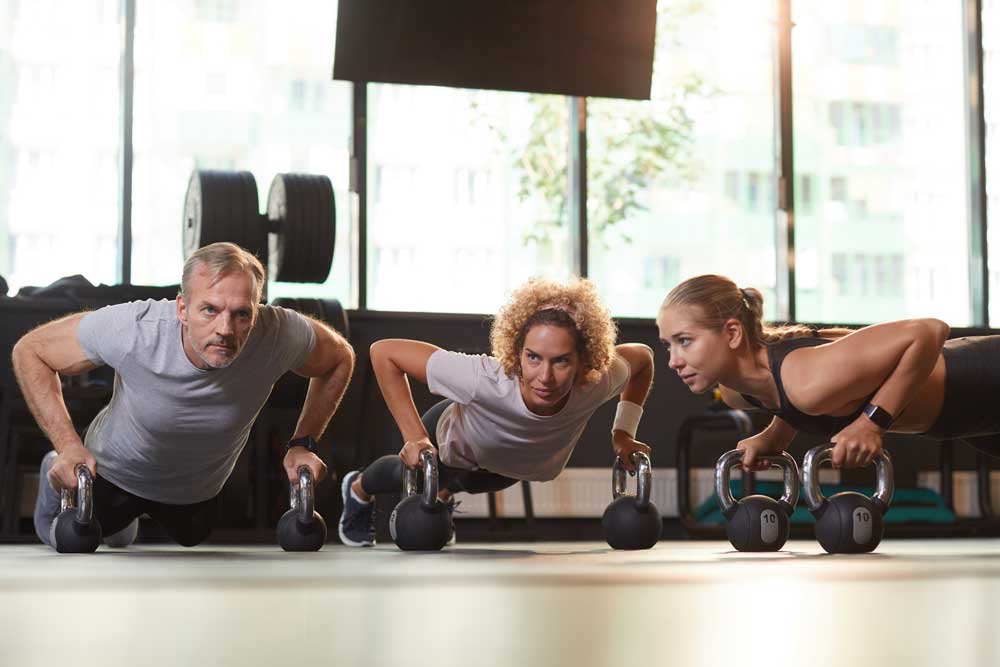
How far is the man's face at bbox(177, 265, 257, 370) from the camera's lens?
2.85 m

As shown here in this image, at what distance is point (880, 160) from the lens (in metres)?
6.95

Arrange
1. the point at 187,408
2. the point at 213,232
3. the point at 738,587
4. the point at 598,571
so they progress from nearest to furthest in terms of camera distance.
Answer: the point at 738,587
the point at 598,571
the point at 187,408
the point at 213,232

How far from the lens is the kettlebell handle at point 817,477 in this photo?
2.65 m

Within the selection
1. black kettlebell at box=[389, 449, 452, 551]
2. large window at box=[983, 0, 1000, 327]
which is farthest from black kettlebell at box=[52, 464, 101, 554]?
large window at box=[983, 0, 1000, 327]

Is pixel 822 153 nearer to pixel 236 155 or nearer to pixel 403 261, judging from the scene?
pixel 403 261

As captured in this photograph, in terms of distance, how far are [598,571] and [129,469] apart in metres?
1.85

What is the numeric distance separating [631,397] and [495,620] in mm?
2387

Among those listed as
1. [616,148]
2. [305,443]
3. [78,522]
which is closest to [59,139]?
[616,148]

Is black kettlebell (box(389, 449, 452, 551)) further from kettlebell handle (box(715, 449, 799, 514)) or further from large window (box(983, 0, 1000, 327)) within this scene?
large window (box(983, 0, 1000, 327))

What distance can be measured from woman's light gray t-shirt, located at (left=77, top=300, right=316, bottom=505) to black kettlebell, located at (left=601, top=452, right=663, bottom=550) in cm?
93

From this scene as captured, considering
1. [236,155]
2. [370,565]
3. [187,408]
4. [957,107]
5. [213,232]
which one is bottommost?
[370,565]

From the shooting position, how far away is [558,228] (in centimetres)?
642

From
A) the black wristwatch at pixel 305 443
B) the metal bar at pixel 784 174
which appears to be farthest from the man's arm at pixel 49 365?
Result: the metal bar at pixel 784 174

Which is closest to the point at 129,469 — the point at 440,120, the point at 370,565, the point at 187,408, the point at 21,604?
the point at 187,408
